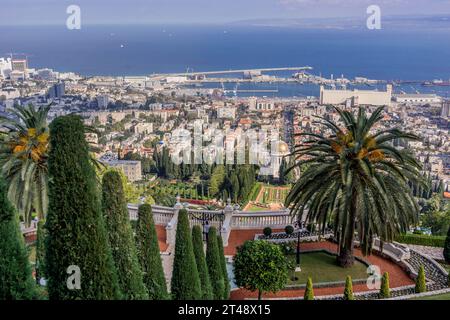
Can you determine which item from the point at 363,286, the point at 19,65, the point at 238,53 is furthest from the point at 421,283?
the point at 238,53

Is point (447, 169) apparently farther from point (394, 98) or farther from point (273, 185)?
point (394, 98)

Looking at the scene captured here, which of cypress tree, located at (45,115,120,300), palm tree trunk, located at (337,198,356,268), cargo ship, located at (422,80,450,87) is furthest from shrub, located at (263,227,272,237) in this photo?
cargo ship, located at (422,80,450,87)

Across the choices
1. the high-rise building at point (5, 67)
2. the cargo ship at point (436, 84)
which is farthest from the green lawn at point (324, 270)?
the cargo ship at point (436, 84)

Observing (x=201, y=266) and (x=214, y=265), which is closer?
(x=201, y=266)

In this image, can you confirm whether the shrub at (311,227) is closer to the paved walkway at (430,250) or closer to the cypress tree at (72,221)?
the paved walkway at (430,250)

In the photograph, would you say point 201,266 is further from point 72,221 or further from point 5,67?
point 5,67

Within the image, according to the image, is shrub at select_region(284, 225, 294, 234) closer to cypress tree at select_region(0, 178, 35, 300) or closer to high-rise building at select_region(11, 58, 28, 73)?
cypress tree at select_region(0, 178, 35, 300)
